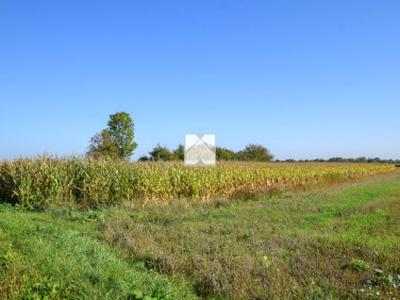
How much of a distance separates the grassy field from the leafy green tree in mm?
40957

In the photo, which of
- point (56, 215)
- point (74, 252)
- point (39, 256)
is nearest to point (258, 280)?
point (74, 252)

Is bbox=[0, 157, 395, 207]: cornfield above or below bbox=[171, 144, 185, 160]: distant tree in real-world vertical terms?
below

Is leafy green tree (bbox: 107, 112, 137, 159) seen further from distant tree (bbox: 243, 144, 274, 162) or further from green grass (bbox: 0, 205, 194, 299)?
green grass (bbox: 0, 205, 194, 299)

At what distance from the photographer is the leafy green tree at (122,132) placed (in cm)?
4891

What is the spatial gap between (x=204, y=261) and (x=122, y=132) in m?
46.3

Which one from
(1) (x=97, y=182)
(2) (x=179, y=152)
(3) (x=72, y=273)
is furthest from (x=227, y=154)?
(3) (x=72, y=273)

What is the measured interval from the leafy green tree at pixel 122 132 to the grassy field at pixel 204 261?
40957 millimetres

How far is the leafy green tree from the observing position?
48906mm

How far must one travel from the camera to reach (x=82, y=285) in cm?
421

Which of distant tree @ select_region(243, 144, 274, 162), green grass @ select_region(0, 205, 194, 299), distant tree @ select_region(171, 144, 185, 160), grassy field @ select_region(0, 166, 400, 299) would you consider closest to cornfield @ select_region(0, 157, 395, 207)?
grassy field @ select_region(0, 166, 400, 299)

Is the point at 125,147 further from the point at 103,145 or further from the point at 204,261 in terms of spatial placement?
the point at 204,261

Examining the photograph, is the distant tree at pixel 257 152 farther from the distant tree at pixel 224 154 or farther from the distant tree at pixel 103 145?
the distant tree at pixel 103 145

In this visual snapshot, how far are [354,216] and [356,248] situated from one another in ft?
12.0

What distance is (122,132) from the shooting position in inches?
1948
